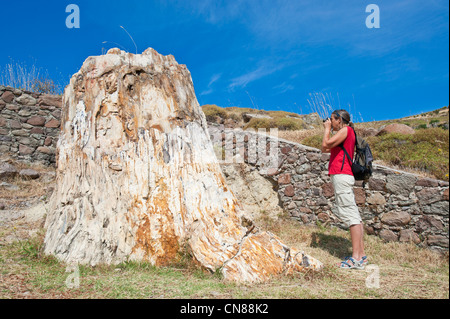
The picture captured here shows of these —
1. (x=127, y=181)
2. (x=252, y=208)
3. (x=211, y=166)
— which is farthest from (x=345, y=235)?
(x=127, y=181)

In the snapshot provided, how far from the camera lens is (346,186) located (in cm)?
406

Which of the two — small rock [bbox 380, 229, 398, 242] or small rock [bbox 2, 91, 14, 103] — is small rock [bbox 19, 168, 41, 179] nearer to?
small rock [bbox 2, 91, 14, 103]

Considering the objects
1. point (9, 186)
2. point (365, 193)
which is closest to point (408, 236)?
point (365, 193)

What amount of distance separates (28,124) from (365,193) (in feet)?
32.3

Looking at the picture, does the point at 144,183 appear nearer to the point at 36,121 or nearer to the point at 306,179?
the point at 306,179

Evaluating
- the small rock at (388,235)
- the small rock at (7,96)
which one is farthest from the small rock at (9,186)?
the small rock at (388,235)

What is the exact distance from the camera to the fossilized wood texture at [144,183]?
378 cm

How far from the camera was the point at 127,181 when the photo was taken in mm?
4102

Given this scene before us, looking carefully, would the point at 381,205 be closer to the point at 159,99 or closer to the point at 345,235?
the point at 345,235

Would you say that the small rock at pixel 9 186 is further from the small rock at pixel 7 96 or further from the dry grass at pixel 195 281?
the dry grass at pixel 195 281

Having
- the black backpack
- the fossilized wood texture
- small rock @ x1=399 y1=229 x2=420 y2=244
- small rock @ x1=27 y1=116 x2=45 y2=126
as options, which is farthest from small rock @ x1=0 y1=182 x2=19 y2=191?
small rock @ x1=399 y1=229 x2=420 y2=244

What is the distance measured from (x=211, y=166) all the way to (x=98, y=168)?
1598mm

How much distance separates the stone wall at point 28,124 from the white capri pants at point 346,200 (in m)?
9.18

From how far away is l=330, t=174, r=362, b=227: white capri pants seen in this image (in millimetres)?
3988
